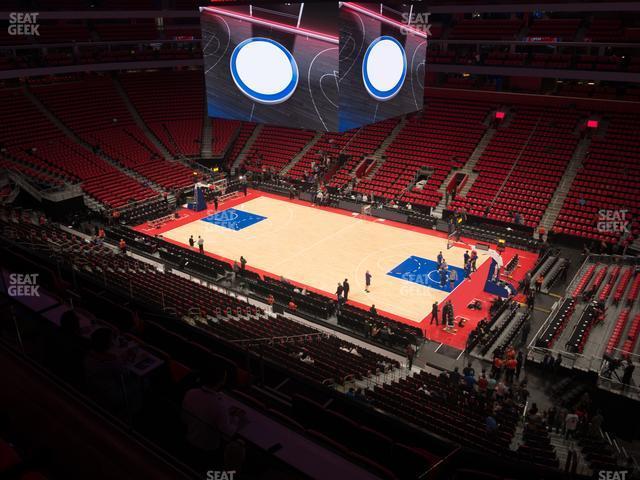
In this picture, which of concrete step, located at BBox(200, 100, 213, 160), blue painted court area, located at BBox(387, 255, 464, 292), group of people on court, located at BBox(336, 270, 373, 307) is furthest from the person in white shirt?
concrete step, located at BBox(200, 100, 213, 160)

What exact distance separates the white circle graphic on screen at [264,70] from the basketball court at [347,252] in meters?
10.3

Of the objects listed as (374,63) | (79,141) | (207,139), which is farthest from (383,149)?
(374,63)

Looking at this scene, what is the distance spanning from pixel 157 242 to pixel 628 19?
31531mm

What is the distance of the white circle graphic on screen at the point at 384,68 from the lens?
13117 millimetres

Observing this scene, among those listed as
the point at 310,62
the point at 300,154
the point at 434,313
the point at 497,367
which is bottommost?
the point at 497,367

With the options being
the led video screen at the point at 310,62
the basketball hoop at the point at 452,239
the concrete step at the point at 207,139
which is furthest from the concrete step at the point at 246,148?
the led video screen at the point at 310,62

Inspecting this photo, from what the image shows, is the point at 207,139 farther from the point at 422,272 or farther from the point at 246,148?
the point at 422,272

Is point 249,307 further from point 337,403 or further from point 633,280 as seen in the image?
point 633,280

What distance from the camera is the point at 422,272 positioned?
24125mm

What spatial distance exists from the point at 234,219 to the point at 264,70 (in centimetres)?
1799

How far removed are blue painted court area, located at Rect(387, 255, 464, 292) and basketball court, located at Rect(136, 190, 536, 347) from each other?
4 centimetres

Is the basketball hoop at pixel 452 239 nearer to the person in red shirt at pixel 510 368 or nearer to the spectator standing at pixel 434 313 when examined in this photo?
the spectator standing at pixel 434 313

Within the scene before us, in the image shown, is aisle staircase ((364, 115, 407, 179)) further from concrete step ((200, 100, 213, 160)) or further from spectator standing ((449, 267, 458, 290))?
spectator standing ((449, 267, 458, 290))

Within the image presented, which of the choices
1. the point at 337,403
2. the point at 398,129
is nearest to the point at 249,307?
the point at 337,403
